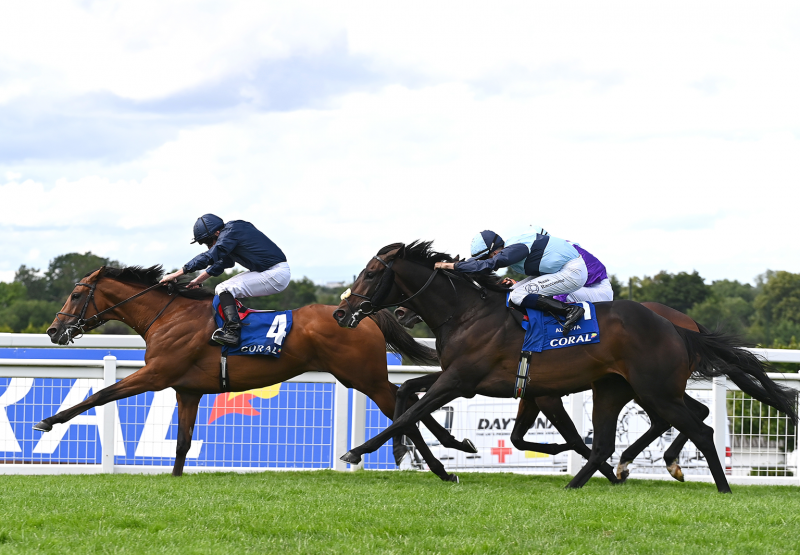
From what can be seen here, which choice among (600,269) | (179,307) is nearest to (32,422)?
(179,307)

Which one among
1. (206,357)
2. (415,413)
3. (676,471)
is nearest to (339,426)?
(206,357)

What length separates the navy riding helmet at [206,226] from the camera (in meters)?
7.45

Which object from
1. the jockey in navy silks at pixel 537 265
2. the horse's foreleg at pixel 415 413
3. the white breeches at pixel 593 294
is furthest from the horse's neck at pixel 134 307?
the white breeches at pixel 593 294

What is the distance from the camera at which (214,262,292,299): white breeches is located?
7.16m

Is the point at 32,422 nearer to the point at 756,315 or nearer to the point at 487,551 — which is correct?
the point at 487,551

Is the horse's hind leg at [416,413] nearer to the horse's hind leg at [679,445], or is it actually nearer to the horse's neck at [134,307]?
the horse's hind leg at [679,445]

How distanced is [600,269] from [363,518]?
3536mm

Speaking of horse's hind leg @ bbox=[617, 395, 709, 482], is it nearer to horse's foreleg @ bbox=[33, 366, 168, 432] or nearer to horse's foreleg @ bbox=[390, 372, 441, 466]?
horse's foreleg @ bbox=[390, 372, 441, 466]

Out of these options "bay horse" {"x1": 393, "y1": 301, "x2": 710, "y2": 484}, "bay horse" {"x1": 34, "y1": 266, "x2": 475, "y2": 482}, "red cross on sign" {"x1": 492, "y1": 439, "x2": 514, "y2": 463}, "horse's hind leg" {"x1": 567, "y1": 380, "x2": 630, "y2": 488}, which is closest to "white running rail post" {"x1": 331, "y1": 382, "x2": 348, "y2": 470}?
"bay horse" {"x1": 34, "y1": 266, "x2": 475, "y2": 482}

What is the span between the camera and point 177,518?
457 centimetres

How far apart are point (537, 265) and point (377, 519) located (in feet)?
8.72

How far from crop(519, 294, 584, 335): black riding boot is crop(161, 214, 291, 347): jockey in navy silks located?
2.15 m

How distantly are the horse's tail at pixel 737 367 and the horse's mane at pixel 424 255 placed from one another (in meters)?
1.63

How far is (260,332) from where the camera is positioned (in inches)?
277
